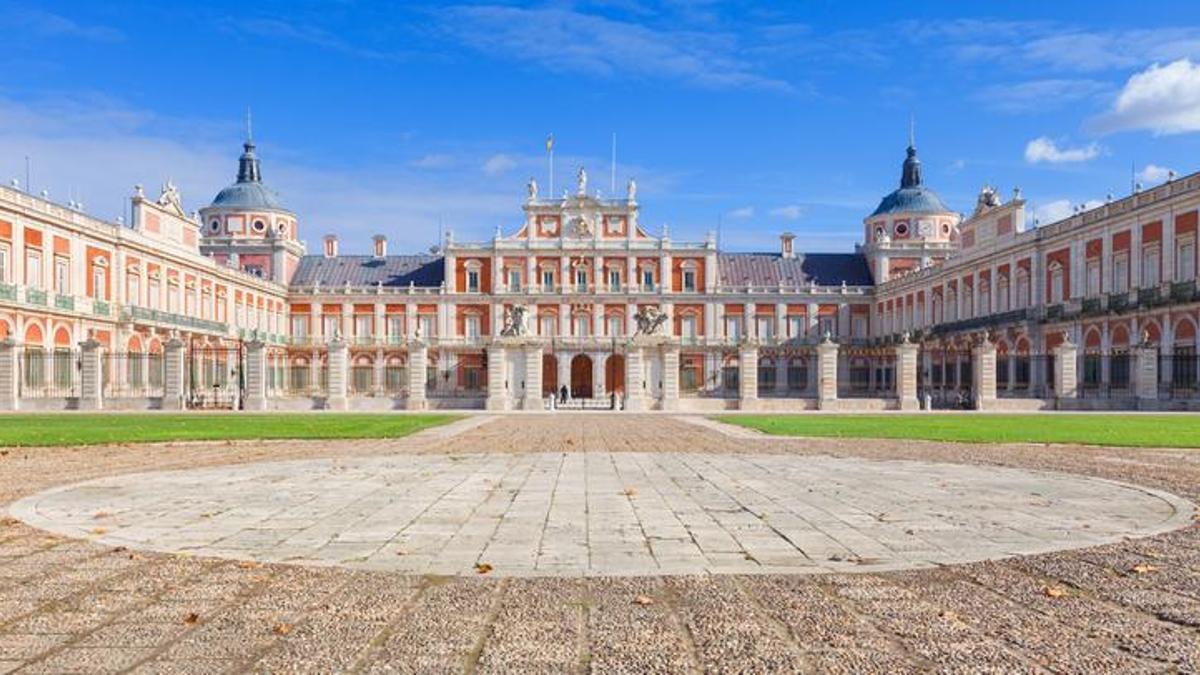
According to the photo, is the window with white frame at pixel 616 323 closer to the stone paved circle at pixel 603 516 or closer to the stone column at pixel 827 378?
the stone column at pixel 827 378

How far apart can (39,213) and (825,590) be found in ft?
147

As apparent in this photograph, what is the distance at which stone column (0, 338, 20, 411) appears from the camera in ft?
125

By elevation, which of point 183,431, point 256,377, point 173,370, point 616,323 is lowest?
point 183,431

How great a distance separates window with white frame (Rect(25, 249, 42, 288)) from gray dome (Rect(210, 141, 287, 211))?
31928 mm

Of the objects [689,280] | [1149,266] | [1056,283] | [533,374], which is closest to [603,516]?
[533,374]

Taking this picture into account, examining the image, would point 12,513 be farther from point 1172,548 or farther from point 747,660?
point 1172,548

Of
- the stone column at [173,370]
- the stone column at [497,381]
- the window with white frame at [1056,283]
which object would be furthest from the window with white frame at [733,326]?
the stone column at [173,370]

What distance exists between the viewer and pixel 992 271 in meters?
55.9

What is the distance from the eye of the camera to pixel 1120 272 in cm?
4431

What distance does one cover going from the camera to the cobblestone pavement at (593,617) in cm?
481

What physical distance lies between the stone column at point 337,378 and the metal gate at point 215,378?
11.9 feet

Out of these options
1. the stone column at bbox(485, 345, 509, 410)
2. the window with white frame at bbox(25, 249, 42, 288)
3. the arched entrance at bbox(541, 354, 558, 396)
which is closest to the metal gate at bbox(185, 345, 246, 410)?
the window with white frame at bbox(25, 249, 42, 288)

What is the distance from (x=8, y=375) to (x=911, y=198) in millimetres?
59262

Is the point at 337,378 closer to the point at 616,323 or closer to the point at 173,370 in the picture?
the point at 173,370
